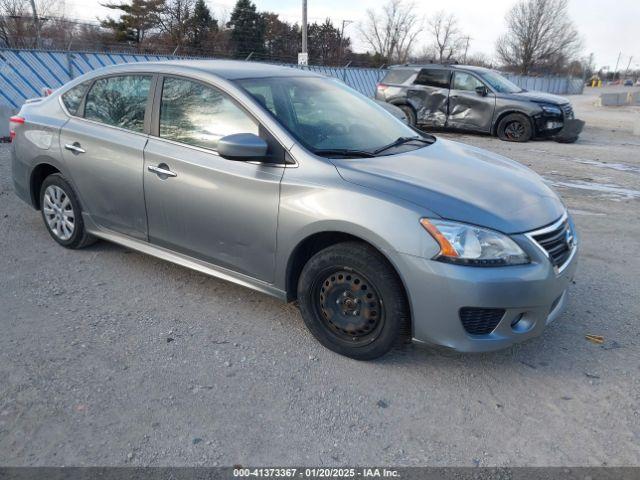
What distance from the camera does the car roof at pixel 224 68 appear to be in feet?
12.0

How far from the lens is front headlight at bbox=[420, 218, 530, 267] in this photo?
8.79ft

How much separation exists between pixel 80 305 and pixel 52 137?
1620 millimetres

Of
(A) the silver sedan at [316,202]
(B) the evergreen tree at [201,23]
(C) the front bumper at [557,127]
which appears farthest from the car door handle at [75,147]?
(B) the evergreen tree at [201,23]

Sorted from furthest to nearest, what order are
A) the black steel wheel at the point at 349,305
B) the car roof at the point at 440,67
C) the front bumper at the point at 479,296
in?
the car roof at the point at 440,67, the black steel wheel at the point at 349,305, the front bumper at the point at 479,296

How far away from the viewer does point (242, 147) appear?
3096 millimetres

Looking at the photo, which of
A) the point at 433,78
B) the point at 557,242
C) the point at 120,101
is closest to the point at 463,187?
the point at 557,242

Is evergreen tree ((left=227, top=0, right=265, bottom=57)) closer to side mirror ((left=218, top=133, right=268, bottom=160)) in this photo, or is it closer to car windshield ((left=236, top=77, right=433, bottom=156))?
car windshield ((left=236, top=77, right=433, bottom=156))

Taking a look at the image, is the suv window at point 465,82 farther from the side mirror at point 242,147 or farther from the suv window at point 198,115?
the side mirror at point 242,147

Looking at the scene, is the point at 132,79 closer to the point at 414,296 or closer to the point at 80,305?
the point at 80,305

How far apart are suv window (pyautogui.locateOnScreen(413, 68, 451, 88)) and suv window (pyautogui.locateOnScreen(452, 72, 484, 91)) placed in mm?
204

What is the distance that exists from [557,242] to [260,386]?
1897mm

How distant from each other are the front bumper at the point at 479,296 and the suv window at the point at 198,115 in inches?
56.3

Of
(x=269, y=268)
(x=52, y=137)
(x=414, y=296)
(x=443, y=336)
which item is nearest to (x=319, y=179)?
(x=269, y=268)

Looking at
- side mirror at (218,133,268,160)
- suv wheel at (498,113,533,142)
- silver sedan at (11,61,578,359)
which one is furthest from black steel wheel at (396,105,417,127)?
side mirror at (218,133,268,160)
